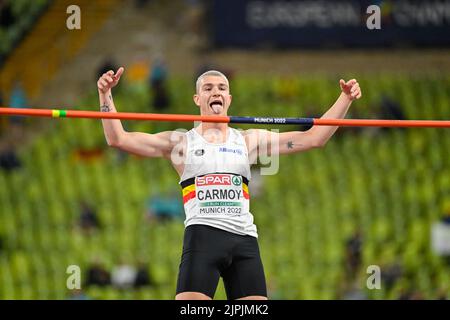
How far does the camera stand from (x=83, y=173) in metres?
17.7

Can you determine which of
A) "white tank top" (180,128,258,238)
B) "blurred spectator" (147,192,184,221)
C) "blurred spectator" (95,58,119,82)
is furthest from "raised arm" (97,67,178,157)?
"blurred spectator" (95,58,119,82)

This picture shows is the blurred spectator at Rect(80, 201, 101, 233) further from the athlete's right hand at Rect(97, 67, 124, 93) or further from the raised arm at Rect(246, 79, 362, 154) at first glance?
the athlete's right hand at Rect(97, 67, 124, 93)

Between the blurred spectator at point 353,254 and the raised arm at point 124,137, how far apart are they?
7.73 m

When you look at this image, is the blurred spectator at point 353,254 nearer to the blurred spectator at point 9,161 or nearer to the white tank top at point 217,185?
the blurred spectator at point 9,161

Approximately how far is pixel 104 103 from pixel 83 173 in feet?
33.7

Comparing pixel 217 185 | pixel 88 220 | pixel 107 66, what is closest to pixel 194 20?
pixel 107 66

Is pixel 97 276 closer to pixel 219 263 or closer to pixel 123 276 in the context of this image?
pixel 123 276

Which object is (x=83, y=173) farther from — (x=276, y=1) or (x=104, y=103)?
(x=104, y=103)

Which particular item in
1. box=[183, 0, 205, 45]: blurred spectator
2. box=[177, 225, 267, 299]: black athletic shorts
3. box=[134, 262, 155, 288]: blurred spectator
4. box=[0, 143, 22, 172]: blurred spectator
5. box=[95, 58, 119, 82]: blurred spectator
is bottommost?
box=[134, 262, 155, 288]: blurred spectator

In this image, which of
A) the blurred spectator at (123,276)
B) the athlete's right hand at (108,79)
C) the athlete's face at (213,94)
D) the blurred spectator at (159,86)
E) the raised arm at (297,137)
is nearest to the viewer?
the athlete's right hand at (108,79)

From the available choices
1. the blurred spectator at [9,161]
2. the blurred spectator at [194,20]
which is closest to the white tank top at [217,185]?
the blurred spectator at [9,161]

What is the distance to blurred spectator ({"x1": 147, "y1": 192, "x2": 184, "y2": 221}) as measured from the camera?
53.4 ft

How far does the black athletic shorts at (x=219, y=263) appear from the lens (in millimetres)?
7316
